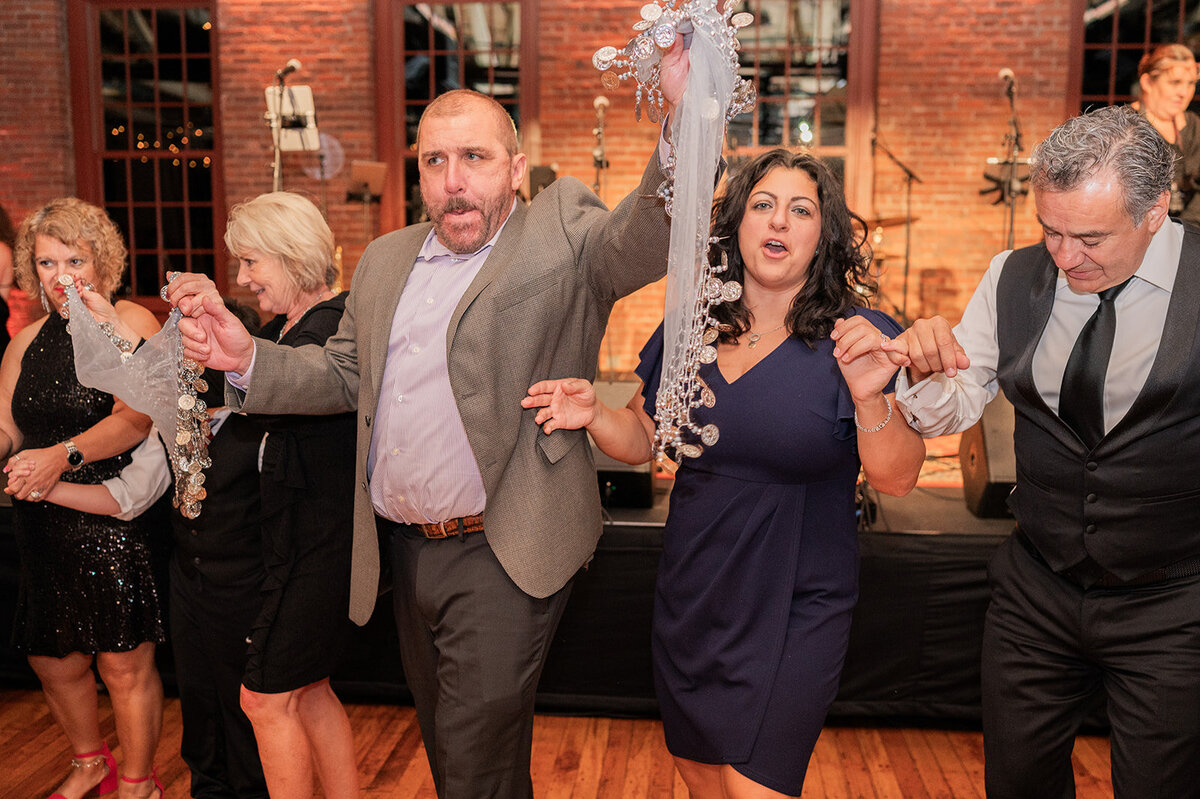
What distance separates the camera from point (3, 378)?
271cm

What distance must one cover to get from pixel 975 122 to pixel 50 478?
259 inches

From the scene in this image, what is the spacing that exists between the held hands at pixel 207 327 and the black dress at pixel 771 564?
0.91m

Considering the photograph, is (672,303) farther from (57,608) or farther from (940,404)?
(57,608)

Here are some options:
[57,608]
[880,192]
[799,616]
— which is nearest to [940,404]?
[799,616]

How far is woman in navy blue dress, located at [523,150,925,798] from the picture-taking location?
6.15 ft

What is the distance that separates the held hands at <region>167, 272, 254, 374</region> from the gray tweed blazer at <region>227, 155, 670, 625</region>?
0.06 m

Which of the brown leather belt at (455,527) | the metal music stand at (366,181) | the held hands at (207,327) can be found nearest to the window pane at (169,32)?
the metal music stand at (366,181)

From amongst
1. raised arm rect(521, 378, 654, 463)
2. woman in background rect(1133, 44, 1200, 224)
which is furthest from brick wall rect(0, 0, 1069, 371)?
raised arm rect(521, 378, 654, 463)

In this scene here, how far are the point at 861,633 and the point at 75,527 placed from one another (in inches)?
90.6

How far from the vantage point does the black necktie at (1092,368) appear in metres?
1.72

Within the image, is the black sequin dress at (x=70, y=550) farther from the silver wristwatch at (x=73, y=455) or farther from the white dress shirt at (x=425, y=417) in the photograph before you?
the white dress shirt at (x=425, y=417)

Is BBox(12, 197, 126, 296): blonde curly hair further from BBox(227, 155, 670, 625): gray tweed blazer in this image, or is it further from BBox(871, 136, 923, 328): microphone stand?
BBox(871, 136, 923, 328): microphone stand

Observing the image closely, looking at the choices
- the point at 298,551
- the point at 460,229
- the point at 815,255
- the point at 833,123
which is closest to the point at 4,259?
the point at 298,551

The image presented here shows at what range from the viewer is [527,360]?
1.92 meters
